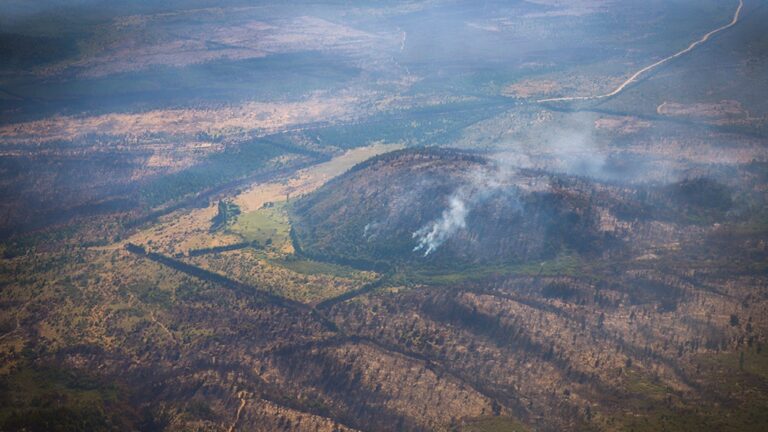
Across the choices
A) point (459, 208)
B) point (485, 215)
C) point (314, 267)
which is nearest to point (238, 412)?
point (314, 267)

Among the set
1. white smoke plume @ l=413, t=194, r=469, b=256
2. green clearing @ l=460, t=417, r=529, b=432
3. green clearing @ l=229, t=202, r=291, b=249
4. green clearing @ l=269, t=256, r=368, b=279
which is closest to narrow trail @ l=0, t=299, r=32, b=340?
green clearing @ l=229, t=202, r=291, b=249

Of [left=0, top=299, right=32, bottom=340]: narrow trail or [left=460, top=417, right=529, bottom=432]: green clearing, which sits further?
[left=0, top=299, right=32, bottom=340]: narrow trail

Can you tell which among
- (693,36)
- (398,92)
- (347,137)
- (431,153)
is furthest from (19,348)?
(693,36)

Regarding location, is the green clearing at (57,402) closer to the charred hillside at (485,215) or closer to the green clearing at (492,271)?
the charred hillside at (485,215)

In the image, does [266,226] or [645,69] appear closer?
[266,226]

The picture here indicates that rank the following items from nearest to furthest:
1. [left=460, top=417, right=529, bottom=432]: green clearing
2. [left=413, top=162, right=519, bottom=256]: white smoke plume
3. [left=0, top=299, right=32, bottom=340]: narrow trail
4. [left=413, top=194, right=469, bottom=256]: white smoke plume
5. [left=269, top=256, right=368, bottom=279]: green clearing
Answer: [left=460, top=417, right=529, bottom=432]: green clearing < [left=0, top=299, right=32, bottom=340]: narrow trail < [left=269, top=256, right=368, bottom=279]: green clearing < [left=413, top=194, right=469, bottom=256]: white smoke plume < [left=413, top=162, right=519, bottom=256]: white smoke plume

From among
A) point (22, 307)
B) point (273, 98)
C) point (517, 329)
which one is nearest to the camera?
point (517, 329)

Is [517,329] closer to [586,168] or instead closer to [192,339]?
[192,339]

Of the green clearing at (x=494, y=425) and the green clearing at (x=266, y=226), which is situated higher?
the green clearing at (x=266, y=226)

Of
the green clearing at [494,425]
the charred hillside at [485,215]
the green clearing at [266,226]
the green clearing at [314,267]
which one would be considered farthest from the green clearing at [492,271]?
the green clearing at [494,425]

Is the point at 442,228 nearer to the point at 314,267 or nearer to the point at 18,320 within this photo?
the point at 314,267

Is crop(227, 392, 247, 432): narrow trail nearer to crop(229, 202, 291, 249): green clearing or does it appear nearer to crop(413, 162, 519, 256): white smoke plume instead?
crop(413, 162, 519, 256): white smoke plume
